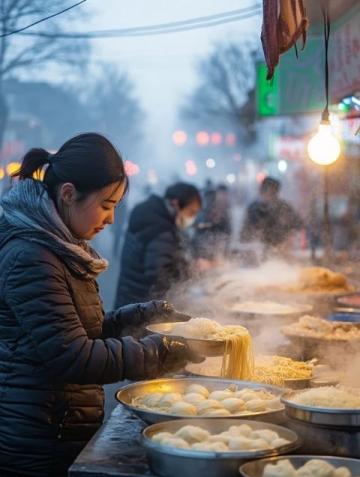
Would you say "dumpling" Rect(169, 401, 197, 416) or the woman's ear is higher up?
the woman's ear

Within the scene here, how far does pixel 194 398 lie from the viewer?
330cm

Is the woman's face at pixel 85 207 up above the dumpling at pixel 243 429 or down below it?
above

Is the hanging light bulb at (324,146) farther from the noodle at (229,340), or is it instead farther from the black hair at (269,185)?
the black hair at (269,185)

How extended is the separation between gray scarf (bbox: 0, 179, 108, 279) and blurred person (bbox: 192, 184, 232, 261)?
945 centimetres

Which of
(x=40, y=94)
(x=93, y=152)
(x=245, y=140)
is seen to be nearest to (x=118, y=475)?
(x=93, y=152)

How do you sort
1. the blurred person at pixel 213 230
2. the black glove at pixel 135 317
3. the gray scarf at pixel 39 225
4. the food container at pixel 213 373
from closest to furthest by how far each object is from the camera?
the gray scarf at pixel 39 225
the food container at pixel 213 373
the black glove at pixel 135 317
the blurred person at pixel 213 230

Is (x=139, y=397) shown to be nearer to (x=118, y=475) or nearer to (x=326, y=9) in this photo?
(x=118, y=475)

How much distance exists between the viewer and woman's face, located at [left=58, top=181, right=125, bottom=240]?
11.7 feet

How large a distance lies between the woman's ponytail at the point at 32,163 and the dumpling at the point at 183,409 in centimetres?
136

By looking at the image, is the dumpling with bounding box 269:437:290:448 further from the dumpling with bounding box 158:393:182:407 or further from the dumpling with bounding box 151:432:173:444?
the dumpling with bounding box 158:393:182:407

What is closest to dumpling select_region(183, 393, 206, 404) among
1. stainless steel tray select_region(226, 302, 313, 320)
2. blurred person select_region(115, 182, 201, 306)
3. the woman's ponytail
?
the woman's ponytail

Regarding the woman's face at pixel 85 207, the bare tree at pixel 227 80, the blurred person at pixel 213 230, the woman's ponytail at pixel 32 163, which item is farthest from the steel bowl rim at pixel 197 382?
the bare tree at pixel 227 80

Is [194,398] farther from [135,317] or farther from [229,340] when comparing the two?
[135,317]

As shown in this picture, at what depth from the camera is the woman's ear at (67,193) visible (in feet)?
11.6
